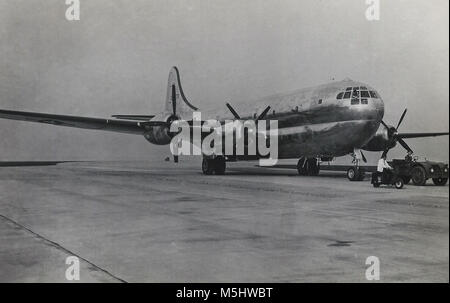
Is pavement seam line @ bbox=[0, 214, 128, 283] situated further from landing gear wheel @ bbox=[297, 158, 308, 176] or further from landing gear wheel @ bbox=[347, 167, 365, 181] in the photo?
landing gear wheel @ bbox=[297, 158, 308, 176]

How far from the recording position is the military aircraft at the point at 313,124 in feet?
68.5

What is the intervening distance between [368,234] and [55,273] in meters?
4.82

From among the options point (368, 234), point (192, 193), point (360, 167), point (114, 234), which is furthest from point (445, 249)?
point (360, 167)

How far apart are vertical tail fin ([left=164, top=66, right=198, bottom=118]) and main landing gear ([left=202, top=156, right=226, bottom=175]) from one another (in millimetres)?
11268

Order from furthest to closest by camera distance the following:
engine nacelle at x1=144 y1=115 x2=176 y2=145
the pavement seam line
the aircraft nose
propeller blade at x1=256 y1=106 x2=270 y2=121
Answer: engine nacelle at x1=144 y1=115 x2=176 y2=145
propeller blade at x1=256 y1=106 x2=270 y2=121
the aircraft nose
the pavement seam line

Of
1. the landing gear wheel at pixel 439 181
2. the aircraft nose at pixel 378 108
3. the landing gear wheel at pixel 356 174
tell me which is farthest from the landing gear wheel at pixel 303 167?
the landing gear wheel at pixel 439 181

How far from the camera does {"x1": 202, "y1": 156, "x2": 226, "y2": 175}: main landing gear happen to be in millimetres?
25891

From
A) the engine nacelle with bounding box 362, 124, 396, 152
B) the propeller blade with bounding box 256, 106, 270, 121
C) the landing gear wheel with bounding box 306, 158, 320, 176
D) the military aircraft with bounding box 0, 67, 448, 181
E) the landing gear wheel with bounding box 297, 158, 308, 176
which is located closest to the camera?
the military aircraft with bounding box 0, 67, 448, 181

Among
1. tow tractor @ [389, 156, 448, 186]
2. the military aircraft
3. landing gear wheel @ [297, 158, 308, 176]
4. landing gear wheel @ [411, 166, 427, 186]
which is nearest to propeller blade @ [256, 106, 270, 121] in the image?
the military aircraft

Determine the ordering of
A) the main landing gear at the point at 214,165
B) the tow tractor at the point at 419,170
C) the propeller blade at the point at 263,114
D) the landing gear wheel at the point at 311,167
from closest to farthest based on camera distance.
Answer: the tow tractor at the point at 419,170, the propeller blade at the point at 263,114, the main landing gear at the point at 214,165, the landing gear wheel at the point at 311,167

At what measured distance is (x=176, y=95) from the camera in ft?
124

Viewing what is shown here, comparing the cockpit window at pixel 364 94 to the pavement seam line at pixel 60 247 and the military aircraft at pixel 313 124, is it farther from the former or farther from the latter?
the pavement seam line at pixel 60 247

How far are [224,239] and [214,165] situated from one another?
18.9 meters
